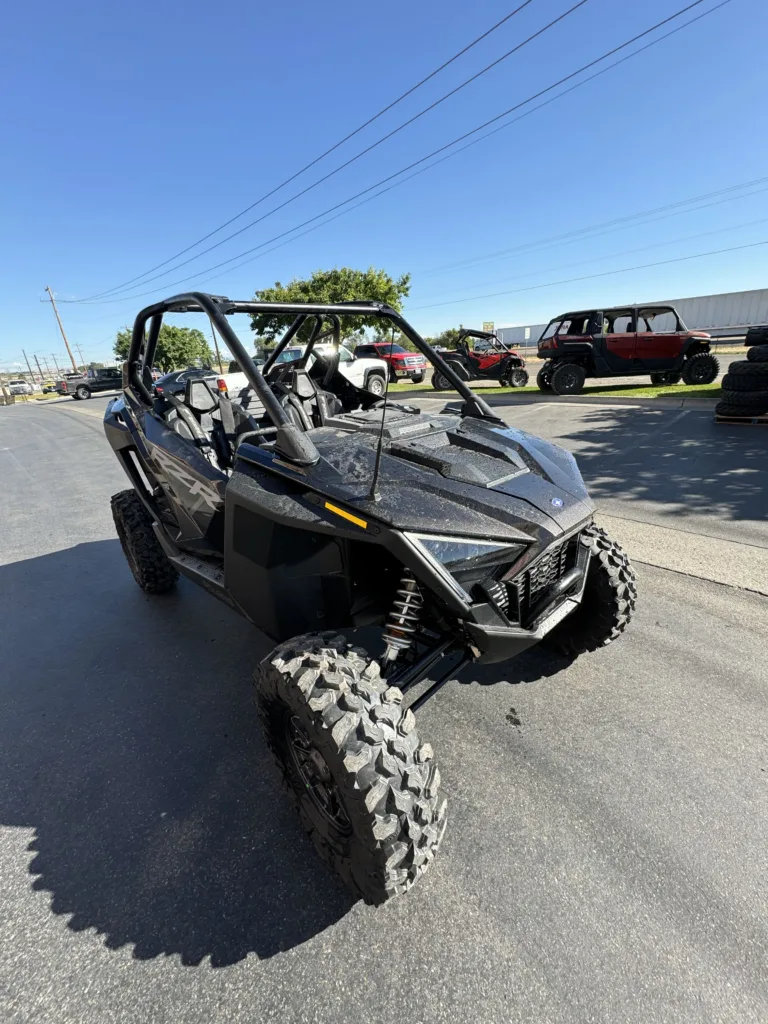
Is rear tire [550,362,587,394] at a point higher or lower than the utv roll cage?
lower

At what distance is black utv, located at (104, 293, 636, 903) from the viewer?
Answer: 4.87ft

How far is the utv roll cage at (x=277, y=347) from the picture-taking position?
192cm

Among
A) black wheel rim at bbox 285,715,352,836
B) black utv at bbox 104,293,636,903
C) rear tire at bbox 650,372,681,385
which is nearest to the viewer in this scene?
black utv at bbox 104,293,636,903

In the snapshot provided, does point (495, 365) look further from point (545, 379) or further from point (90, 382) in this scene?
point (90, 382)

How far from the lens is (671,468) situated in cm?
580

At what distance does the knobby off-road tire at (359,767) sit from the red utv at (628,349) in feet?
40.8

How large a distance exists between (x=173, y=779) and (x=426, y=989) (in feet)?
4.19

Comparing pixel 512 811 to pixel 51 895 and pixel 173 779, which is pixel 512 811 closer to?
pixel 173 779

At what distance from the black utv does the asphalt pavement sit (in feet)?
0.79

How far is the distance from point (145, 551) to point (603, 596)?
3115 millimetres

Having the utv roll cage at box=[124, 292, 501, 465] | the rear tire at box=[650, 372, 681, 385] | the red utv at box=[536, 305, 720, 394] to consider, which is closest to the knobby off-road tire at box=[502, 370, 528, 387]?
the red utv at box=[536, 305, 720, 394]

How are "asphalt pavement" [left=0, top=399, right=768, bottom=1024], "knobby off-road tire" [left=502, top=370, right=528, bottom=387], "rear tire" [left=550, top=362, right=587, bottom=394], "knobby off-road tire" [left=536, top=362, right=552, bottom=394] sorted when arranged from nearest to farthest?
"asphalt pavement" [left=0, top=399, right=768, bottom=1024] < "rear tire" [left=550, top=362, right=587, bottom=394] < "knobby off-road tire" [left=536, top=362, right=552, bottom=394] < "knobby off-road tire" [left=502, top=370, right=528, bottom=387]

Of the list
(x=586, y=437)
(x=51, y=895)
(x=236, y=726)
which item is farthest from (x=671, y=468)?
(x=51, y=895)

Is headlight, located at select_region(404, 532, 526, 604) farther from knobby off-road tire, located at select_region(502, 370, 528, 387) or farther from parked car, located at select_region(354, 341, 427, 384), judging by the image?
parked car, located at select_region(354, 341, 427, 384)
